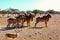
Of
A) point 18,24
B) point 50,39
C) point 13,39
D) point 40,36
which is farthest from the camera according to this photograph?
point 18,24

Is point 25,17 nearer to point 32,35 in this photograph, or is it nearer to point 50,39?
point 32,35

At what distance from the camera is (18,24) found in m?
21.1

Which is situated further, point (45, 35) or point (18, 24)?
point (18, 24)

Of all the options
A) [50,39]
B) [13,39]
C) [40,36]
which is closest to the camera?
[13,39]

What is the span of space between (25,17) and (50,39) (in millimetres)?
7970

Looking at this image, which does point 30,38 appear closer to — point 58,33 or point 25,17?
point 58,33

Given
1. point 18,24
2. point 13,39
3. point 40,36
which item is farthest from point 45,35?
point 18,24

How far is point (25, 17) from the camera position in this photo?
21844 mm

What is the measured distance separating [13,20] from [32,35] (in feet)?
19.9

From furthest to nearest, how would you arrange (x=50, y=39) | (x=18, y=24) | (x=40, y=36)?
1. (x=18, y=24)
2. (x=40, y=36)
3. (x=50, y=39)

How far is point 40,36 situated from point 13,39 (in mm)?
3971

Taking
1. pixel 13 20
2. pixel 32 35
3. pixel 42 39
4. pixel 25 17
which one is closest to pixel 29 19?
pixel 25 17

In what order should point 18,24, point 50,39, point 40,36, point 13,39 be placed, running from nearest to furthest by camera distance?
point 13,39
point 50,39
point 40,36
point 18,24

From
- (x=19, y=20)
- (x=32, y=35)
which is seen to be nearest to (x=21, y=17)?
(x=19, y=20)
